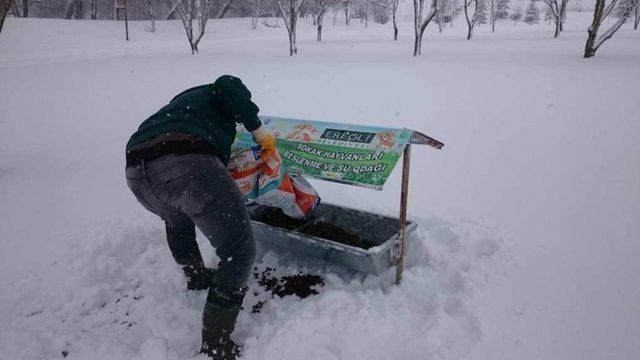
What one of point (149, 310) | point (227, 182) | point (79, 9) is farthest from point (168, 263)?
point (79, 9)

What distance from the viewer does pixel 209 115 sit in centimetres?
244

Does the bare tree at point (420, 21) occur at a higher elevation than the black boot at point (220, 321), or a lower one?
higher

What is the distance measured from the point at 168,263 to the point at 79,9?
47.1 metres

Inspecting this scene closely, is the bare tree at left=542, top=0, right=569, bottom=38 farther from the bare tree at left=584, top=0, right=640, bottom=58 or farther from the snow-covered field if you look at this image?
the snow-covered field

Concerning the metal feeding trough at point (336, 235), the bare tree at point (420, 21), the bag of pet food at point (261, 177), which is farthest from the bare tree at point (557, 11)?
the bag of pet food at point (261, 177)

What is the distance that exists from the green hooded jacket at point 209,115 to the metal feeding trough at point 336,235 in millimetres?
1150

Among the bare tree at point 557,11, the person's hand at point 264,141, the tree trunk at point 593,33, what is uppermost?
the bare tree at point 557,11

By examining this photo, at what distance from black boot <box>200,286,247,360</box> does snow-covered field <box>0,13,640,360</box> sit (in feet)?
0.57

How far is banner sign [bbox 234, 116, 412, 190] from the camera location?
2.87 meters

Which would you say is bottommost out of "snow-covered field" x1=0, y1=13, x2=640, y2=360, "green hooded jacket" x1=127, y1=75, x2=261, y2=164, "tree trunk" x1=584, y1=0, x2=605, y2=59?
"snow-covered field" x1=0, y1=13, x2=640, y2=360

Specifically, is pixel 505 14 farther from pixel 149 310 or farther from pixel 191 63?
pixel 149 310

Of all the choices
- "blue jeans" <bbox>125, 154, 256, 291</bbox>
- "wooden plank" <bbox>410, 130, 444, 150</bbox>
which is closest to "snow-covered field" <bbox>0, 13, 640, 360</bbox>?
"blue jeans" <bbox>125, 154, 256, 291</bbox>

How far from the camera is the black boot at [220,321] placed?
2512 mm

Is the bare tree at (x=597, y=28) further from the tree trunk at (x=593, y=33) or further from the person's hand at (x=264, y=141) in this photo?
the person's hand at (x=264, y=141)
